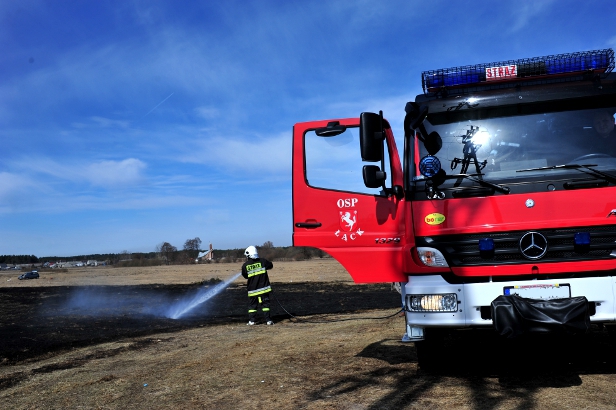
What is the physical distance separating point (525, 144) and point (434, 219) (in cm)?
120

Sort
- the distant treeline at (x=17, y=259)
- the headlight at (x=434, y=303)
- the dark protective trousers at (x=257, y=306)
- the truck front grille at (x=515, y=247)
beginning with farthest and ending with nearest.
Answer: the distant treeline at (x=17, y=259) < the dark protective trousers at (x=257, y=306) < the headlight at (x=434, y=303) < the truck front grille at (x=515, y=247)

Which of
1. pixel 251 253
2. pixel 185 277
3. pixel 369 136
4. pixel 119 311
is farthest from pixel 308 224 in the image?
pixel 185 277

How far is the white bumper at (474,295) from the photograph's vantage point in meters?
4.43

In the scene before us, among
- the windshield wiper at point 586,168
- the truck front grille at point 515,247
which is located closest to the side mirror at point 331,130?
the truck front grille at point 515,247

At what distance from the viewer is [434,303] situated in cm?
478

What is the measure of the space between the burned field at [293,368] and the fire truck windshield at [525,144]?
194 cm

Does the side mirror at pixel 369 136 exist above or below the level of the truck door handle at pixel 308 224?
above

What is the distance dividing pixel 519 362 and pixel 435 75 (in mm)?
3365

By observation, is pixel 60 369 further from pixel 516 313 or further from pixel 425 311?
pixel 516 313

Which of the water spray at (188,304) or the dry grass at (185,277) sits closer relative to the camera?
the water spray at (188,304)

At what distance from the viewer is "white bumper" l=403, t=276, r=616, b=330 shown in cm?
443

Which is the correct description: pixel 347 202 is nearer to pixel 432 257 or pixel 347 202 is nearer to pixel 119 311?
pixel 432 257

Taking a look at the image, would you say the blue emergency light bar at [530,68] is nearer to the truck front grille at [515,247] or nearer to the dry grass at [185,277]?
the truck front grille at [515,247]

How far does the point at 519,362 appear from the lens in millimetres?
5953
